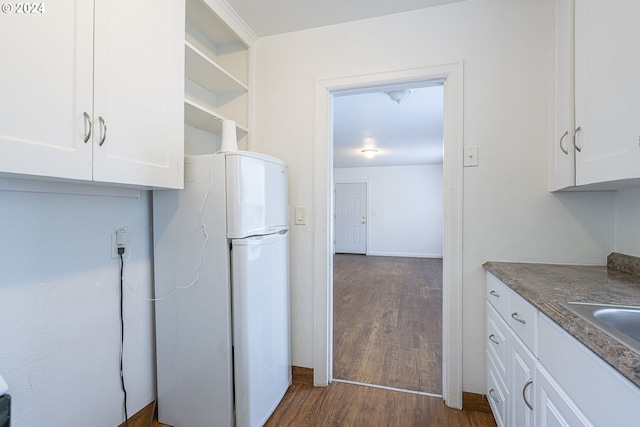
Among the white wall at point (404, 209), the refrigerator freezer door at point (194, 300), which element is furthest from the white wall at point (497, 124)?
the white wall at point (404, 209)

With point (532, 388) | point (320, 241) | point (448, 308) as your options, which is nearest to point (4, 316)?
point (320, 241)

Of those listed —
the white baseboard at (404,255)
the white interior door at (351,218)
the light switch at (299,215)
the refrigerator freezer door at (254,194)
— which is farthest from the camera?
the white interior door at (351,218)

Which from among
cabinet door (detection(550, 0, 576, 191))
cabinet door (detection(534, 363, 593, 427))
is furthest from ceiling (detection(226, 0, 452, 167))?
cabinet door (detection(534, 363, 593, 427))

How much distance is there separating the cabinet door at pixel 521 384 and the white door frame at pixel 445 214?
477mm

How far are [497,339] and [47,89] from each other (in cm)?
208

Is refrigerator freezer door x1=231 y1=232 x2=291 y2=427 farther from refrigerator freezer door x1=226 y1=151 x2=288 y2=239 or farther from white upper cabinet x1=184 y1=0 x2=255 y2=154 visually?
white upper cabinet x1=184 y1=0 x2=255 y2=154

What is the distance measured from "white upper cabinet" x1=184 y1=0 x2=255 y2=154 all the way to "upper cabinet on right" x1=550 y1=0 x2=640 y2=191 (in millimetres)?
1746

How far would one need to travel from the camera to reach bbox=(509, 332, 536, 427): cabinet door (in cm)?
100

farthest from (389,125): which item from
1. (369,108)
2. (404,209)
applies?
(404,209)

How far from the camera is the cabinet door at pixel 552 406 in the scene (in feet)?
2.38

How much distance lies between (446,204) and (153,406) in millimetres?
2048

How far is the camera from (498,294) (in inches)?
55.5

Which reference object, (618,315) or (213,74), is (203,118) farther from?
(618,315)

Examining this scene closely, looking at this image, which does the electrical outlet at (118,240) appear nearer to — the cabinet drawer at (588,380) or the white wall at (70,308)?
the white wall at (70,308)
